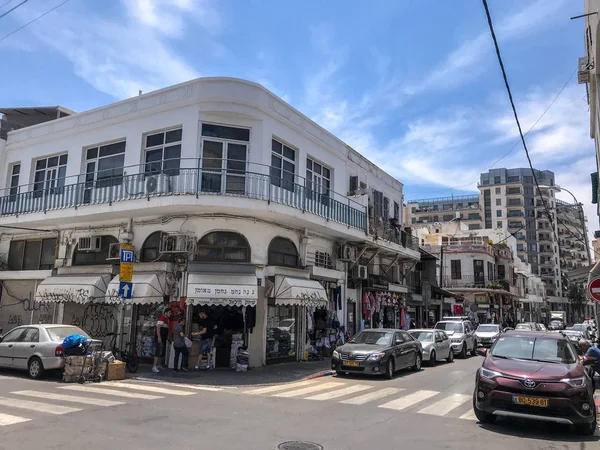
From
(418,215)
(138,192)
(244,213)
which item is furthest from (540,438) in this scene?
(418,215)

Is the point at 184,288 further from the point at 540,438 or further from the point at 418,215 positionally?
the point at 418,215

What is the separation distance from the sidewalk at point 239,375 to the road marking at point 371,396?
304 centimetres

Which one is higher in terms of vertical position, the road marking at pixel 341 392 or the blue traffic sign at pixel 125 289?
the blue traffic sign at pixel 125 289

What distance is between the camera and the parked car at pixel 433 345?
1864 cm

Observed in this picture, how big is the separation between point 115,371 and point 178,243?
15.0 ft

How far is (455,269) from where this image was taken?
5247 cm

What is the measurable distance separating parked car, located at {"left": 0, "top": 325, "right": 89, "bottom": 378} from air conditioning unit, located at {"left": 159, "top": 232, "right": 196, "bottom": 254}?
374 centimetres

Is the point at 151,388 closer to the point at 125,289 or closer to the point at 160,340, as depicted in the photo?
the point at 160,340

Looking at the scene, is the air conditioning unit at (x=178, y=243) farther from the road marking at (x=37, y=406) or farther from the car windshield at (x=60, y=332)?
the road marking at (x=37, y=406)

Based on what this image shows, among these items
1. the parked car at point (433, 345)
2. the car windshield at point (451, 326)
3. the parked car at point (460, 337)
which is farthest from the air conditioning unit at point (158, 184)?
the car windshield at point (451, 326)

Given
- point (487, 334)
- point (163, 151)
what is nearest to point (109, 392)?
point (163, 151)

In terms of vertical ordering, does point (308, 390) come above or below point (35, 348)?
below

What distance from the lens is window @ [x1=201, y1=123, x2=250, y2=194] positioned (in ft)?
52.7

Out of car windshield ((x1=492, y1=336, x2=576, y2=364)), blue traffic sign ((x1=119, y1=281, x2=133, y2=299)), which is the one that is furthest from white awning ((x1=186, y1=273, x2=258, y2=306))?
car windshield ((x1=492, y1=336, x2=576, y2=364))
